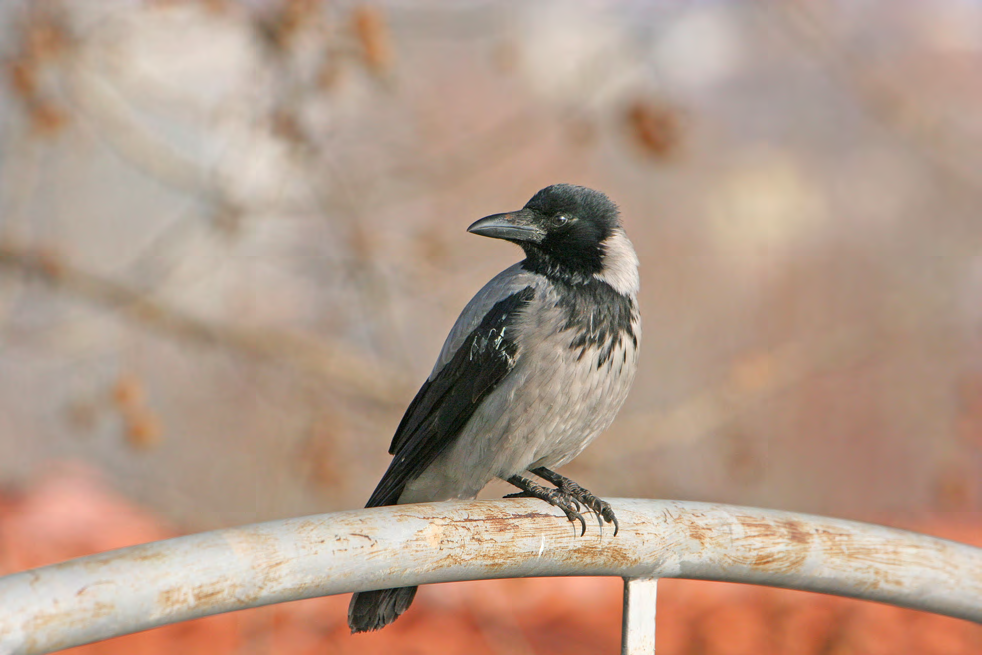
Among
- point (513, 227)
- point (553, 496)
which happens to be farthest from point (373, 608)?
point (513, 227)

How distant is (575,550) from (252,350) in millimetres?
3622

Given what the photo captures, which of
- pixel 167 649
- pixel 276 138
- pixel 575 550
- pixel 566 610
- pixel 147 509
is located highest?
pixel 276 138

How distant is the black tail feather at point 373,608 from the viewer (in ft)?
8.49

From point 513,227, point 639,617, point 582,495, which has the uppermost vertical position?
point 513,227

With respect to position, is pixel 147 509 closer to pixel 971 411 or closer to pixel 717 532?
pixel 717 532

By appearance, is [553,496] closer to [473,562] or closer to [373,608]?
[373,608]

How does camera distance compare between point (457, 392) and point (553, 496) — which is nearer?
point (553, 496)

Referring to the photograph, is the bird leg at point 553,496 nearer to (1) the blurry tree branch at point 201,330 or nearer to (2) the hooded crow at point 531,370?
(2) the hooded crow at point 531,370

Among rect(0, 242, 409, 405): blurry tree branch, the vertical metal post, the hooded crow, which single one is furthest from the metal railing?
rect(0, 242, 409, 405): blurry tree branch

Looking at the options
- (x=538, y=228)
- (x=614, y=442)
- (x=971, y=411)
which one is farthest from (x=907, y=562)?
(x=971, y=411)

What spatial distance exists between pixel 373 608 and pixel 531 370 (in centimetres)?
75

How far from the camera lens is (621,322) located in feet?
9.02

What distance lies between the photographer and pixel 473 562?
1.82 metres

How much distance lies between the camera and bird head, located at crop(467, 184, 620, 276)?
9.36ft
